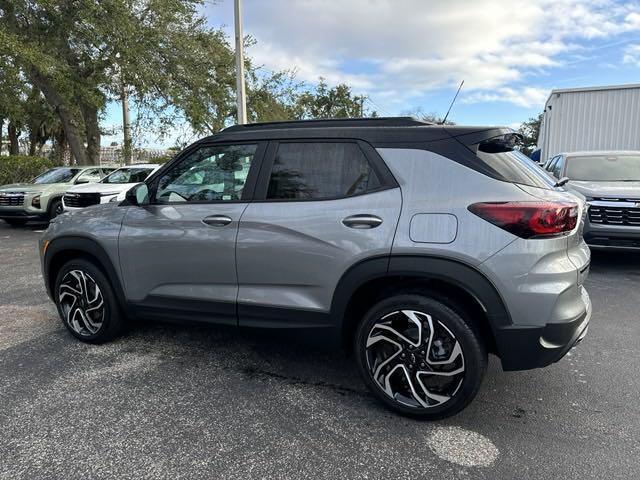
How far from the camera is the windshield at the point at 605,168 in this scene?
7.50 metres

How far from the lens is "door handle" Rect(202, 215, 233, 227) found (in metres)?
3.32

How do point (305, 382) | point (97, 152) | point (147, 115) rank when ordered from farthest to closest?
point (97, 152), point (147, 115), point (305, 382)

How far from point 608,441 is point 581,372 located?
966 millimetres

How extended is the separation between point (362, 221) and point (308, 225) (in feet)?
1.15

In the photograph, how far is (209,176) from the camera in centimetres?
358

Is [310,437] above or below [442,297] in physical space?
below

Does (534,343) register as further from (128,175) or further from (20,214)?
(20,214)

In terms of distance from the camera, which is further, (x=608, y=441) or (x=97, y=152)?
(x=97, y=152)

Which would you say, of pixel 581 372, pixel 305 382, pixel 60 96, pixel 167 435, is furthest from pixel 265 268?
pixel 60 96

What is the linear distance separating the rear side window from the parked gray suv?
0.04 feet

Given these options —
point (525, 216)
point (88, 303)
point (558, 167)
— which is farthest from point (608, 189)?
point (88, 303)

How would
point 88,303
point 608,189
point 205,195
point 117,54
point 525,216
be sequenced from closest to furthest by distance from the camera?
1. point 525,216
2. point 205,195
3. point 88,303
4. point 608,189
5. point 117,54

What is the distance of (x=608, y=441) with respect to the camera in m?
2.73

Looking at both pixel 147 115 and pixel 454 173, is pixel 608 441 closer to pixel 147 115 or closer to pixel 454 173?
pixel 454 173
